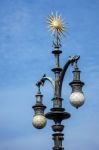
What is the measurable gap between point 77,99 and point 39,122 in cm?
228

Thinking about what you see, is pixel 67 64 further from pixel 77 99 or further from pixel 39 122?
pixel 39 122

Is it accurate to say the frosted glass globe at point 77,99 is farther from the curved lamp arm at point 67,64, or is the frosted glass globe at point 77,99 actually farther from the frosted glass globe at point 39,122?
the frosted glass globe at point 39,122

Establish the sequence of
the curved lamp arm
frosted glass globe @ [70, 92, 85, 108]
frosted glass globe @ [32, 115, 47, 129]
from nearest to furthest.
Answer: frosted glass globe @ [70, 92, 85, 108] → the curved lamp arm → frosted glass globe @ [32, 115, 47, 129]

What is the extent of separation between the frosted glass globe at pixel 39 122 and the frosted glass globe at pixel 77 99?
2.05 meters

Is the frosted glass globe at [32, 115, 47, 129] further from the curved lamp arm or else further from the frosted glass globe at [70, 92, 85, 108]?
the frosted glass globe at [70, 92, 85, 108]

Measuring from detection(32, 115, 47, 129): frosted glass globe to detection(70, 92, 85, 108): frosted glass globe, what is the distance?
2051 mm

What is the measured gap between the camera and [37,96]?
71.1ft

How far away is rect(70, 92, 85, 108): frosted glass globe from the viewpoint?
19.1 metres

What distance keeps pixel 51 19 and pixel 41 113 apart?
152 inches

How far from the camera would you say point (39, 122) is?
20.7 m

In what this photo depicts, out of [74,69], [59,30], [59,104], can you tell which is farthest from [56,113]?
[59,30]

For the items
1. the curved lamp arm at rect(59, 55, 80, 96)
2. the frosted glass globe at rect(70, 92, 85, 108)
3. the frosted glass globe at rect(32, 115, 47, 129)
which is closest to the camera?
the frosted glass globe at rect(70, 92, 85, 108)

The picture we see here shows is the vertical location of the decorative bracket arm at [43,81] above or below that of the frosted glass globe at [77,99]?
above

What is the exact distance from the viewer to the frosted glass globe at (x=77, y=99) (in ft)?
62.8
